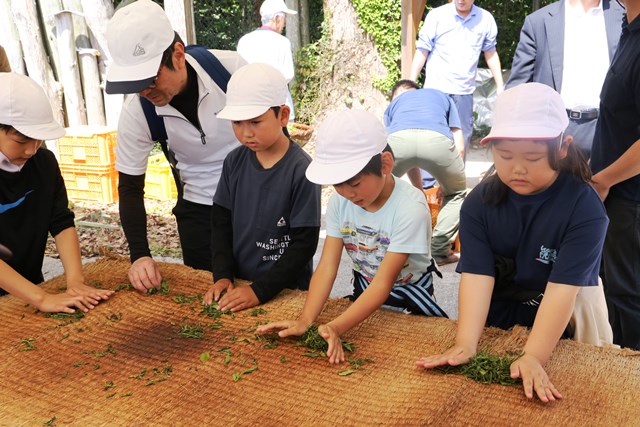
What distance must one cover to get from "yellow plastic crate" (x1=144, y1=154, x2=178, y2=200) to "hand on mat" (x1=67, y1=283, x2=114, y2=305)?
411cm

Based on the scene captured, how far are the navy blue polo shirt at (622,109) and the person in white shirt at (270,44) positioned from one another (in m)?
4.18

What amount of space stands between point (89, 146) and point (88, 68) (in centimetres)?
129

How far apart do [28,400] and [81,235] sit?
4.16 m

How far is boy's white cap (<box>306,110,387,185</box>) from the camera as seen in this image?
2.00 meters

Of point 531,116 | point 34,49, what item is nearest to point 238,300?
point 531,116

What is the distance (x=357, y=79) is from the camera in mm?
8805

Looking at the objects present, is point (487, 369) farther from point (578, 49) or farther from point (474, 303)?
point (578, 49)

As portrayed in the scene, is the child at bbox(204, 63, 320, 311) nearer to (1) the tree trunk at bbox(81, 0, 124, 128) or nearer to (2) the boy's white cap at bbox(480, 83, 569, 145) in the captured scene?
(2) the boy's white cap at bbox(480, 83, 569, 145)

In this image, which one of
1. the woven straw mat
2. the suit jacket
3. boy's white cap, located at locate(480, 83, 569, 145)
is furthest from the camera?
the suit jacket

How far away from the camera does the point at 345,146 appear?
6.61 ft

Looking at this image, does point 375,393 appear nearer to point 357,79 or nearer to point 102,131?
point 102,131

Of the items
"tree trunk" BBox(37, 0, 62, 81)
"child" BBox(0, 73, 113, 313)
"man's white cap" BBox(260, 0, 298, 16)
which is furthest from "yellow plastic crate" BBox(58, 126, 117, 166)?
"child" BBox(0, 73, 113, 313)

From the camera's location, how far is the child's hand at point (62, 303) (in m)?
2.36

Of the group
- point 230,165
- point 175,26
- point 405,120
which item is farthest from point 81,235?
point 230,165
